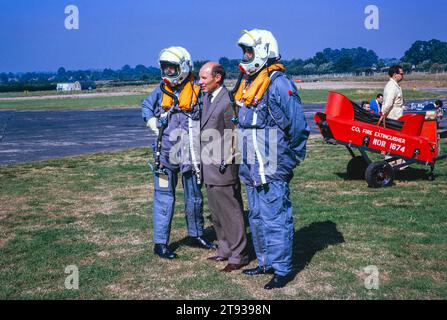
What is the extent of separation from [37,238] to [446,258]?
17.3 feet

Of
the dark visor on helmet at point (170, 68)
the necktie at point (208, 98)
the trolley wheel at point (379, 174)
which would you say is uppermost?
the dark visor on helmet at point (170, 68)

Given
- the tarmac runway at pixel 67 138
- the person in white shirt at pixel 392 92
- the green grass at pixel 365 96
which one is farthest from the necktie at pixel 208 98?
the green grass at pixel 365 96

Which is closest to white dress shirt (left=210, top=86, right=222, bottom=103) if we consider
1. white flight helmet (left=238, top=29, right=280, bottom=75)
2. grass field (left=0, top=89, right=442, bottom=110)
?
white flight helmet (left=238, top=29, right=280, bottom=75)

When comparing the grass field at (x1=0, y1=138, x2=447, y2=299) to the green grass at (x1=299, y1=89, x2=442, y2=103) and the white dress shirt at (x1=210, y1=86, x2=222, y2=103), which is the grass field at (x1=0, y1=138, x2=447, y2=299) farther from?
the green grass at (x1=299, y1=89, x2=442, y2=103)

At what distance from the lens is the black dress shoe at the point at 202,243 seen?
6.62 meters

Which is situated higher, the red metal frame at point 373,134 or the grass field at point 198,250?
the red metal frame at point 373,134

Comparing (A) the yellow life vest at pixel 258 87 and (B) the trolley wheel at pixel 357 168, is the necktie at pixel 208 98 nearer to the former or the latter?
(A) the yellow life vest at pixel 258 87

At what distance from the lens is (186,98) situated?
6.06 meters

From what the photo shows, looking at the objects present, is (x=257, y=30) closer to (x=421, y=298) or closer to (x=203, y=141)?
(x=203, y=141)

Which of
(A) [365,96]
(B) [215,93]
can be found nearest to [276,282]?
(B) [215,93]

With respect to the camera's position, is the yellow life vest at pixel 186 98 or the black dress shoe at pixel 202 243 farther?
the black dress shoe at pixel 202 243

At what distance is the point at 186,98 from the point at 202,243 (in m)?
1.91

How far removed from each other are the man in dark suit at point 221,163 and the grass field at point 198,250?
406 millimetres
